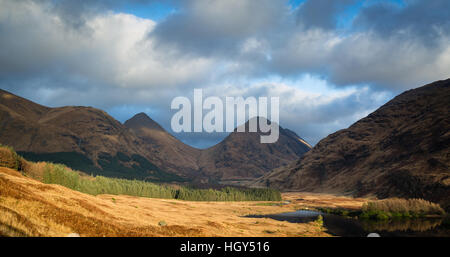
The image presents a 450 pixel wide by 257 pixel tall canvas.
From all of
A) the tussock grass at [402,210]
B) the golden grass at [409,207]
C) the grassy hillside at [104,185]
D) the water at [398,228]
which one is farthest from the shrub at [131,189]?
the water at [398,228]

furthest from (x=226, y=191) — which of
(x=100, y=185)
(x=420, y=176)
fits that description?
(x=420, y=176)

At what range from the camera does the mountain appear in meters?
107

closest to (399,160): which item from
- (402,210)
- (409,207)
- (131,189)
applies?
(409,207)

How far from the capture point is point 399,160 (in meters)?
144

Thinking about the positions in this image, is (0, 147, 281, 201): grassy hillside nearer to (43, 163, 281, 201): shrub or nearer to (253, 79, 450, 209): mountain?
(43, 163, 281, 201): shrub

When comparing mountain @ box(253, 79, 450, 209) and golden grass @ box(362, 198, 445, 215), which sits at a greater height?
mountain @ box(253, 79, 450, 209)

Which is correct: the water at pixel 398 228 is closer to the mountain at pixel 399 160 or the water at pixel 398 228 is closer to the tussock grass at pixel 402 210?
the tussock grass at pixel 402 210

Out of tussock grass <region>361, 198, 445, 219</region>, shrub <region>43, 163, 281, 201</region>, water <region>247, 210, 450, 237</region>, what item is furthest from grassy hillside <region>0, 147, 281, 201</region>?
water <region>247, 210, 450, 237</region>

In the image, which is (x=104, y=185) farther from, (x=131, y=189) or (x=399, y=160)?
(x=399, y=160)

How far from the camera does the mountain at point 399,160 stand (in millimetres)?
106625

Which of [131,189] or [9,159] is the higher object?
[9,159]
